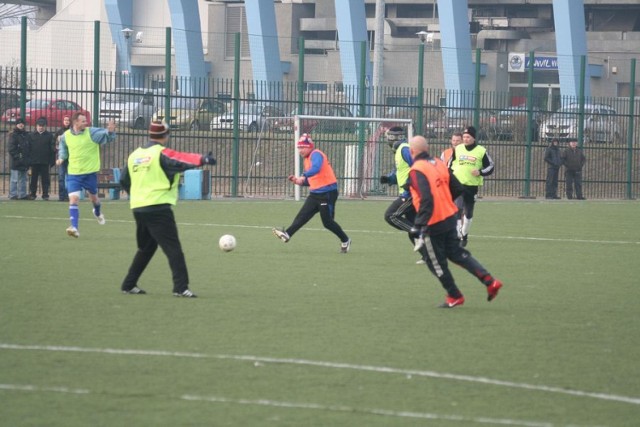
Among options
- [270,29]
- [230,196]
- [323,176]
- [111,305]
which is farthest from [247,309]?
[270,29]

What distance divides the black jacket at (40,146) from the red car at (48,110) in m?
1.88

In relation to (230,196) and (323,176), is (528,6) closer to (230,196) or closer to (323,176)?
(230,196)

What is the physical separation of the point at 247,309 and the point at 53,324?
1.95 m

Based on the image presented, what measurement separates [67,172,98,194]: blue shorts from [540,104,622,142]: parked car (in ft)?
65.2

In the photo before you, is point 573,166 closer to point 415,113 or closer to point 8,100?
point 415,113

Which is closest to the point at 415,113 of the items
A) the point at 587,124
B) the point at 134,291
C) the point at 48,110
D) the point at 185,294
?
the point at 587,124

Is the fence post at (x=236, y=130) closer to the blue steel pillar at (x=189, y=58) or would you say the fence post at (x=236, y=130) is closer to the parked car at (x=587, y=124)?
the blue steel pillar at (x=189, y=58)

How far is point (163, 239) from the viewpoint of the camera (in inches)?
460

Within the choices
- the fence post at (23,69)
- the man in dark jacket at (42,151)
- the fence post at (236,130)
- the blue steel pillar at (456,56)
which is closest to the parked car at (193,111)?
the fence post at (236,130)

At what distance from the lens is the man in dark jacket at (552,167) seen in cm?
3391

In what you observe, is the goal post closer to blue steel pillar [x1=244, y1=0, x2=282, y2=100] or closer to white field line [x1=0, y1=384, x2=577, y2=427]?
blue steel pillar [x1=244, y1=0, x2=282, y2=100]

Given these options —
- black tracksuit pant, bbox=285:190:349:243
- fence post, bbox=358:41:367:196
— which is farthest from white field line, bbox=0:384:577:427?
fence post, bbox=358:41:367:196

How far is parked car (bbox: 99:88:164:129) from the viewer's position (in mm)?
29453

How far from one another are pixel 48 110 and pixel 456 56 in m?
17.2
